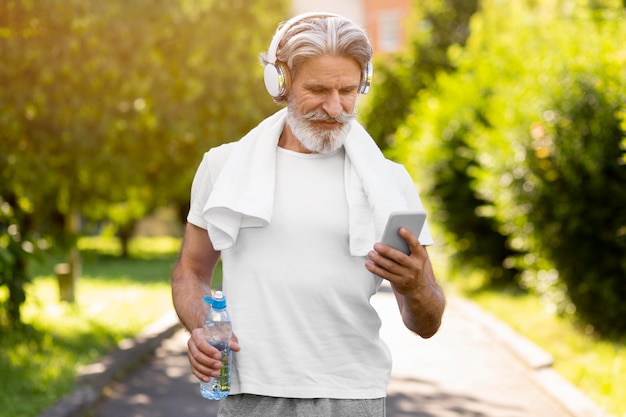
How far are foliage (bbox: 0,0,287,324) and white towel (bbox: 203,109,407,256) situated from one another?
5.86 meters

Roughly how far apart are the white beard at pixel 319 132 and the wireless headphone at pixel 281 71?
10cm

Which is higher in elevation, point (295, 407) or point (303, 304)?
point (303, 304)

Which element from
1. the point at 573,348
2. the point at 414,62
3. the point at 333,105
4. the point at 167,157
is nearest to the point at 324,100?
the point at 333,105

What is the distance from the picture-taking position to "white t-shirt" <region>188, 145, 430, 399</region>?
10.3ft

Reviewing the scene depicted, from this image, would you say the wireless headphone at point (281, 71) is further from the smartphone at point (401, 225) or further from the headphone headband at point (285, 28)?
the smartphone at point (401, 225)

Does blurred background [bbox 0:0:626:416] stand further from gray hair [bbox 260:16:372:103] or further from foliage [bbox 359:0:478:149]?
foliage [bbox 359:0:478:149]

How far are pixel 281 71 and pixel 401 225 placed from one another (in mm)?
706

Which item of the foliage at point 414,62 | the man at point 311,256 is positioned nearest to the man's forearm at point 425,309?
the man at point 311,256

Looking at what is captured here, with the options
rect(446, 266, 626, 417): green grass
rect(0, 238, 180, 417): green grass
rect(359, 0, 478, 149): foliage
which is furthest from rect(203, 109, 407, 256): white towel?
rect(359, 0, 478, 149): foliage

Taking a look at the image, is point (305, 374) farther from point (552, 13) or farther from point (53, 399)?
point (552, 13)

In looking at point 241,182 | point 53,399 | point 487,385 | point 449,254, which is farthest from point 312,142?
point 449,254

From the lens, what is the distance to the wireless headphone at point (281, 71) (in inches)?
126

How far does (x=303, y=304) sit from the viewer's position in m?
3.14

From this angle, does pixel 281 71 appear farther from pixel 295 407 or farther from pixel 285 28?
pixel 295 407
